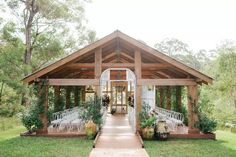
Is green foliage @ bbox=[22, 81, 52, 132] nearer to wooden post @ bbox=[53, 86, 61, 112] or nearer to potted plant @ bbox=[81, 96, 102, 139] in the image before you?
potted plant @ bbox=[81, 96, 102, 139]

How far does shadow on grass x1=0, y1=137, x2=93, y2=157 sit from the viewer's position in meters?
8.68

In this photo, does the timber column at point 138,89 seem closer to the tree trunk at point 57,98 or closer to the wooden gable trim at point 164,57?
the wooden gable trim at point 164,57

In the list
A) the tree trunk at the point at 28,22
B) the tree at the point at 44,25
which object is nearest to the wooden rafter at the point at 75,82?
the tree at the point at 44,25

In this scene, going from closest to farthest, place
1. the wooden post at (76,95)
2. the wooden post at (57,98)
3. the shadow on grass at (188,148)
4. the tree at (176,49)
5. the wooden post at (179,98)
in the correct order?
the shadow on grass at (188,148), the wooden post at (179,98), the wooden post at (57,98), the wooden post at (76,95), the tree at (176,49)

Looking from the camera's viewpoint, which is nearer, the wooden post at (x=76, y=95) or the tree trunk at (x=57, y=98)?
the tree trunk at (x=57, y=98)

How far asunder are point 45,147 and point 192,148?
4688mm

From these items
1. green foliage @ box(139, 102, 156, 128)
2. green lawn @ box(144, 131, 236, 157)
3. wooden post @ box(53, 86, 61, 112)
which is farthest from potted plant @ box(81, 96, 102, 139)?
wooden post @ box(53, 86, 61, 112)

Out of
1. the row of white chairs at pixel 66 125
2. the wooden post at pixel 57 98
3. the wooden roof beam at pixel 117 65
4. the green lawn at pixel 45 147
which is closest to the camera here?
the green lawn at pixel 45 147

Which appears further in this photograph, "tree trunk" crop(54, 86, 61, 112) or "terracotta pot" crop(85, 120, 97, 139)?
"tree trunk" crop(54, 86, 61, 112)

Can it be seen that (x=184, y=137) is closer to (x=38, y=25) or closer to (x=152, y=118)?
(x=152, y=118)

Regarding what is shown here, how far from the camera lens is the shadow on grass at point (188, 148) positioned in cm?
880

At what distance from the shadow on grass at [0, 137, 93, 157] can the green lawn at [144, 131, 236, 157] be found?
6.90 feet

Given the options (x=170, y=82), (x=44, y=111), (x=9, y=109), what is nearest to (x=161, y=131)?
(x=170, y=82)

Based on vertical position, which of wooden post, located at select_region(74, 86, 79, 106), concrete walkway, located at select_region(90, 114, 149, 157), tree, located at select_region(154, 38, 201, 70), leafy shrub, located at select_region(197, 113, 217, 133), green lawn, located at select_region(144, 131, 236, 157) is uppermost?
tree, located at select_region(154, 38, 201, 70)
